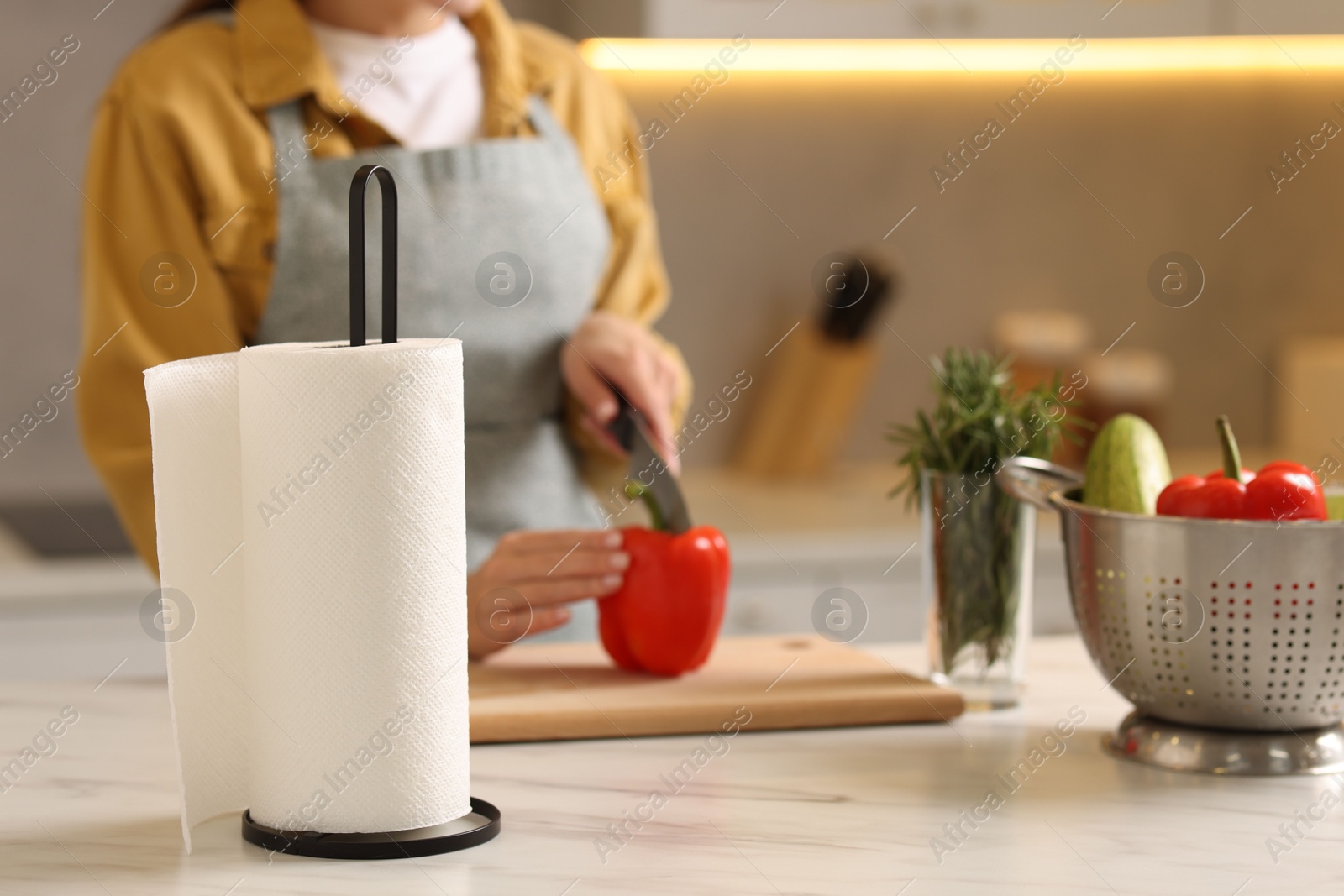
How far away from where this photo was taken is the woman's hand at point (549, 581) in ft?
3.52

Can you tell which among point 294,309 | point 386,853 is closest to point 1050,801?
point 386,853

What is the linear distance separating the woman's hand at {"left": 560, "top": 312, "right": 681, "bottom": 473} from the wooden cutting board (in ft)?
0.68

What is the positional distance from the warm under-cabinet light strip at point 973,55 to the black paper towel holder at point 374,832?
156cm

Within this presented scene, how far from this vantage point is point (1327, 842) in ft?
2.39

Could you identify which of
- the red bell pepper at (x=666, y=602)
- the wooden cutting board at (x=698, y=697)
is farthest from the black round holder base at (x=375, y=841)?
the red bell pepper at (x=666, y=602)

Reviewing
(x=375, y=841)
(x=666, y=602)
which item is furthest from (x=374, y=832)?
(x=666, y=602)

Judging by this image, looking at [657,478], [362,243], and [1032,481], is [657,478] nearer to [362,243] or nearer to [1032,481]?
[1032,481]

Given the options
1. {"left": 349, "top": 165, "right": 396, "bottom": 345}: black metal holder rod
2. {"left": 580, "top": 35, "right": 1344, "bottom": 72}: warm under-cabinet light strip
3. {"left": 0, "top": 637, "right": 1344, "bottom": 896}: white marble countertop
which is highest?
{"left": 580, "top": 35, "right": 1344, "bottom": 72}: warm under-cabinet light strip

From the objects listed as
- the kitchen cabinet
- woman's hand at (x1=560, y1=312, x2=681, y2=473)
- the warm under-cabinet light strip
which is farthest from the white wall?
woman's hand at (x1=560, y1=312, x2=681, y2=473)

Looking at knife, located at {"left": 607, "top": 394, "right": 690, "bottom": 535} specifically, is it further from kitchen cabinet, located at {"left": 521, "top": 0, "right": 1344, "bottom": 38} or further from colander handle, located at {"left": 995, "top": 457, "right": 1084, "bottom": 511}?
kitchen cabinet, located at {"left": 521, "top": 0, "right": 1344, "bottom": 38}

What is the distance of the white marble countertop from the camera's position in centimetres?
67

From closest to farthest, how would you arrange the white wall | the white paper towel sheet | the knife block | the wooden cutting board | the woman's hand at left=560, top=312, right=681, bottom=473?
the white paper towel sheet → the wooden cutting board → the woman's hand at left=560, top=312, right=681, bottom=473 → the white wall → the knife block

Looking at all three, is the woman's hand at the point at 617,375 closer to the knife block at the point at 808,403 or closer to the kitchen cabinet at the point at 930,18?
the kitchen cabinet at the point at 930,18

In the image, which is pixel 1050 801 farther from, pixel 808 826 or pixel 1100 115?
pixel 1100 115
